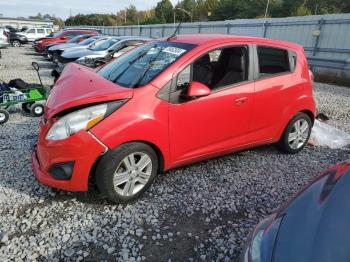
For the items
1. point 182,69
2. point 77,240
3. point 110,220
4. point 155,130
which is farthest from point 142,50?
point 77,240

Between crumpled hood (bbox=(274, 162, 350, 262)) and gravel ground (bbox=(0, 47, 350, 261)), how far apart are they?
3.70 ft

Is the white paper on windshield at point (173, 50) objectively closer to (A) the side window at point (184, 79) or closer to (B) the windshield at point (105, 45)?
(A) the side window at point (184, 79)

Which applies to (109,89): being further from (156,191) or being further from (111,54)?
(111,54)

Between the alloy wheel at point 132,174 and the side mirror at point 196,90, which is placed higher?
the side mirror at point 196,90

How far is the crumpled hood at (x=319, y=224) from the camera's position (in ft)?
4.26

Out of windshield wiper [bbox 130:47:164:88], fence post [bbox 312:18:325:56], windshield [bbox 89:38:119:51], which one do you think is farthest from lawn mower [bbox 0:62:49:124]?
fence post [bbox 312:18:325:56]

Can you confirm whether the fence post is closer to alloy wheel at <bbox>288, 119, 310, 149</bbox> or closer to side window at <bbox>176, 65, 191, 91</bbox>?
alloy wheel at <bbox>288, 119, 310, 149</bbox>

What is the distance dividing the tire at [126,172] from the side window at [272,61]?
6.07 feet

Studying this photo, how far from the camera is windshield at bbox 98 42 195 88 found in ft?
10.7

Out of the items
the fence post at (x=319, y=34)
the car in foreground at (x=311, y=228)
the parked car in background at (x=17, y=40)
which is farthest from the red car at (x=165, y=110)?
the parked car in background at (x=17, y=40)

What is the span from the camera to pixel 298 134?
177 inches

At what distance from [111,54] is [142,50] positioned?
243 inches

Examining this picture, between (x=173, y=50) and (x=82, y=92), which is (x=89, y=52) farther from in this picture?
(x=82, y=92)

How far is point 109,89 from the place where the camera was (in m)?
3.05
